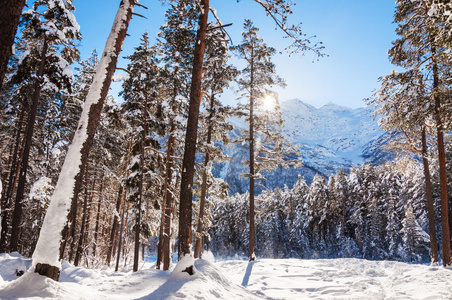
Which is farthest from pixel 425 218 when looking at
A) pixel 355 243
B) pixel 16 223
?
pixel 16 223

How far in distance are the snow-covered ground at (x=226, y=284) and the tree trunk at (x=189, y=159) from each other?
89cm

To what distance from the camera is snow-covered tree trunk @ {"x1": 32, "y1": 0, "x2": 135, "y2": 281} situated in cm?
439

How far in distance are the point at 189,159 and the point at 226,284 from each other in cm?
373

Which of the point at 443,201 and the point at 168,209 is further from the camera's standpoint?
the point at 168,209

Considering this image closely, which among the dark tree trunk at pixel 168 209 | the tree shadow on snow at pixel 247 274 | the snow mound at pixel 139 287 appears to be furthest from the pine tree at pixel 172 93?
the snow mound at pixel 139 287

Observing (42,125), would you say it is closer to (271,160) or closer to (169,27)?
(169,27)

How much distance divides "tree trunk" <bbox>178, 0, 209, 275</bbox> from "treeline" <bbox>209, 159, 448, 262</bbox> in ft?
101

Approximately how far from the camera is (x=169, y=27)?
14.3m

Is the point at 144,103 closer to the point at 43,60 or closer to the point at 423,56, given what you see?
the point at 43,60

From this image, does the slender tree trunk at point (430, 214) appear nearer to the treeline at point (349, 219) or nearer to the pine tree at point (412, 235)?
the treeline at point (349, 219)

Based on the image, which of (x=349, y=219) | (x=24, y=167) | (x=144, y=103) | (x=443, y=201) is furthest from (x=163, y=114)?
(x=349, y=219)

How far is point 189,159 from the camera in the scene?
7.04 meters

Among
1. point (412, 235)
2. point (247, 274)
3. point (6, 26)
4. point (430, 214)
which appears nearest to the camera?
point (6, 26)

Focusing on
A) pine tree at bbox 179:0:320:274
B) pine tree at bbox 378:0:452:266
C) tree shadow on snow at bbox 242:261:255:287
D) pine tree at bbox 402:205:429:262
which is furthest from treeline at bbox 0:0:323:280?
pine tree at bbox 402:205:429:262
